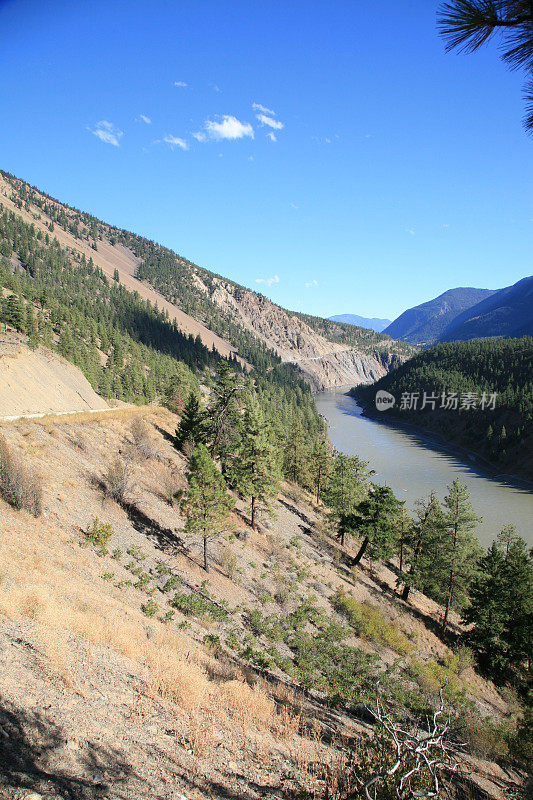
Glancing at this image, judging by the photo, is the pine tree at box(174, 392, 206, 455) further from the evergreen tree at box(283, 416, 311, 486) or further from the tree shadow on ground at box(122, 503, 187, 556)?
the evergreen tree at box(283, 416, 311, 486)

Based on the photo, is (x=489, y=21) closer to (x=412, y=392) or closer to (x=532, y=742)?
(x=532, y=742)

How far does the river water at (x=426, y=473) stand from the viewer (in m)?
53.6

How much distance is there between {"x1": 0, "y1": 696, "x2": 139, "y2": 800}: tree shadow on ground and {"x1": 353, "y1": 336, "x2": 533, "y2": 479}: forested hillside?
91.1 meters

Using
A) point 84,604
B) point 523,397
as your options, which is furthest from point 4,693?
point 523,397

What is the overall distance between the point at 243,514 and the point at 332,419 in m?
109

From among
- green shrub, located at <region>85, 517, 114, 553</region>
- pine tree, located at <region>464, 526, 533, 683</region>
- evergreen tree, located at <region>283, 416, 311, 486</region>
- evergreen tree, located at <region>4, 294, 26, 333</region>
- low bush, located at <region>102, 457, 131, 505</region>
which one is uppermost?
evergreen tree, located at <region>4, 294, 26, 333</region>

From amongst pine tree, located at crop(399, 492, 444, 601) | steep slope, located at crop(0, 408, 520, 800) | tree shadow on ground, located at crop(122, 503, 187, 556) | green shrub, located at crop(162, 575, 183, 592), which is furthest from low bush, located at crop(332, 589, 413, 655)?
green shrub, located at crop(162, 575, 183, 592)

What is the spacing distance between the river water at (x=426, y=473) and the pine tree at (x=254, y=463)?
23131 mm

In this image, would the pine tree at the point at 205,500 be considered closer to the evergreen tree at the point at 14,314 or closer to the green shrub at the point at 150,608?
the green shrub at the point at 150,608

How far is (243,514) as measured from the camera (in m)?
Answer: 27.2

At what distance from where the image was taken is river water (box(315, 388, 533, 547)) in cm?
5357

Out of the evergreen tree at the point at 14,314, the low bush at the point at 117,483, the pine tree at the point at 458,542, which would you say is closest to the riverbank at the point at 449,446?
the pine tree at the point at 458,542

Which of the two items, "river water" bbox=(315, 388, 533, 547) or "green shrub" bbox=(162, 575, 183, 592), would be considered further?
"river water" bbox=(315, 388, 533, 547)

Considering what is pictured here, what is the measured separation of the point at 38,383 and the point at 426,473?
Answer: 223 feet
